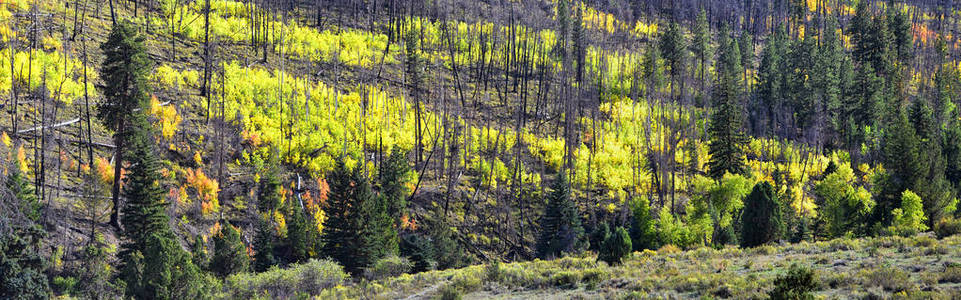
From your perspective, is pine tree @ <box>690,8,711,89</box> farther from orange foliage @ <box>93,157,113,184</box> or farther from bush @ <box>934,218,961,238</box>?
orange foliage @ <box>93,157,113,184</box>

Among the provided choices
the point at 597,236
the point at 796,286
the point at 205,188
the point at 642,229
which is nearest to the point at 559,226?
the point at 597,236

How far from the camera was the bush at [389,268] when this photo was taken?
4366cm

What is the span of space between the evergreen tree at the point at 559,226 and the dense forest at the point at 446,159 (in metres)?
0.16

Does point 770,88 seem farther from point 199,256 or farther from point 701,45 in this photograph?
point 199,256

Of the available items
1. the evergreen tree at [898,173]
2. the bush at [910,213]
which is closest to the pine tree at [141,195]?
the bush at [910,213]

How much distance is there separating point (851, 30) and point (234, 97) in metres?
82.5

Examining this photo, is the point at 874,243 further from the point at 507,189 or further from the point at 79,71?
the point at 79,71

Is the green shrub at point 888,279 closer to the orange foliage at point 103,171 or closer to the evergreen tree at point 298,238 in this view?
the evergreen tree at point 298,238

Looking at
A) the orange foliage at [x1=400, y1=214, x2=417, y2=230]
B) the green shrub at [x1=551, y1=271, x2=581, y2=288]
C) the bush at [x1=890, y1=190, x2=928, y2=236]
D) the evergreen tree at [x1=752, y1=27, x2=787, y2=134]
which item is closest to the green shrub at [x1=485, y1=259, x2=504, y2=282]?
the green shrub at [x1=551, y1=271, x2=581, y2=288]

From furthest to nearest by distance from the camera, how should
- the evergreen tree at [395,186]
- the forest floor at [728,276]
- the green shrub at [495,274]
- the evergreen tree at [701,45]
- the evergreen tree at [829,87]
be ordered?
the evergreen tree at [701,45]
the evergreen tree at [829,87]
the evergreen tree at [395,186]
the green shrub at [495,274]
the forest floor at [728,276]

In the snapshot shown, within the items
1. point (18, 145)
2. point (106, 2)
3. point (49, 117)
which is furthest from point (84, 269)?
point (106, 2)

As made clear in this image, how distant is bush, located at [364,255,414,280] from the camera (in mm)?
43656

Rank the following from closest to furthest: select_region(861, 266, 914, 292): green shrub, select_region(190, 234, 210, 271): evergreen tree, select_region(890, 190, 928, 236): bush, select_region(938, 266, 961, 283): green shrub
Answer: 1. select_region(861, 266, 914, 292): green shrub
2. select_region(938, 266, 961, 283): green shrub
3. select_region(190, 234, 210, 271): evergreen tree
4. select_region(890, 190, 928, 236): bush

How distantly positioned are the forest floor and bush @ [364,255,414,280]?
316 inches
